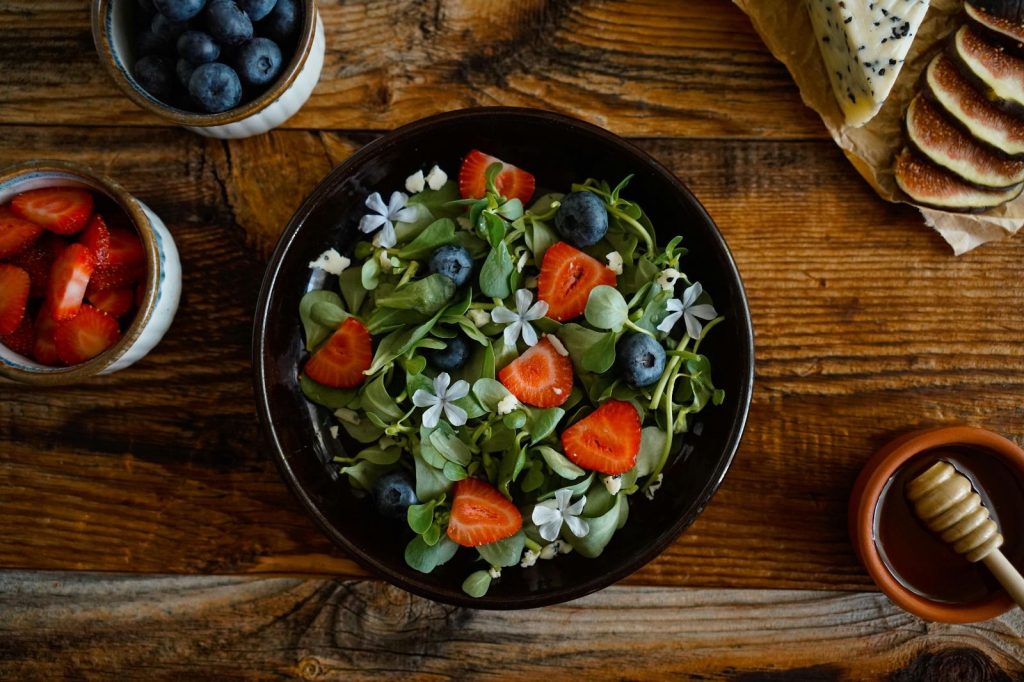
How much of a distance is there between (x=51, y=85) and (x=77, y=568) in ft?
2.89

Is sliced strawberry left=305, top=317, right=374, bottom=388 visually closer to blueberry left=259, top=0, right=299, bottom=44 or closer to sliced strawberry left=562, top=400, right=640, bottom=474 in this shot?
sliced strawberry left=562, top=400, right=640, bottom=474

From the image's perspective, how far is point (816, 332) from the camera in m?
1.45

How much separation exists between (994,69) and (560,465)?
40.9 inches

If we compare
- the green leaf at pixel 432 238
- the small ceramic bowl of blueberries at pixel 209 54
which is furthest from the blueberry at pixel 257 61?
the green leaf at pixel 432 238

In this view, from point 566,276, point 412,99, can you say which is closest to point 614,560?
point 566,276

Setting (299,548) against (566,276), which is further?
(299,548)

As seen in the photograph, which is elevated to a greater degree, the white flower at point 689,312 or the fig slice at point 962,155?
the fig slice at point 962,155

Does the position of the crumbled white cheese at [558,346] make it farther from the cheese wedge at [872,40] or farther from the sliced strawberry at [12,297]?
the sliced strawberry at [12,297]

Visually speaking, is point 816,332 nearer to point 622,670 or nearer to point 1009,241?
point 1009,241

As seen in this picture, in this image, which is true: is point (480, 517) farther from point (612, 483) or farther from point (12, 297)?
point (12, 297)

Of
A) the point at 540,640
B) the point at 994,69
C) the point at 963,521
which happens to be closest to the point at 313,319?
the point at 540,640

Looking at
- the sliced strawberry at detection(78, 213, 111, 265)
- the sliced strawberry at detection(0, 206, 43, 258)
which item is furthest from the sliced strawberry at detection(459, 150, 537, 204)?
the sliced strawberry at detection(0, 206, 43, 258)

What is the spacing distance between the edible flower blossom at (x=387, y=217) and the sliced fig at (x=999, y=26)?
1038 mm

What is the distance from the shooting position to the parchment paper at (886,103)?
1.44m
